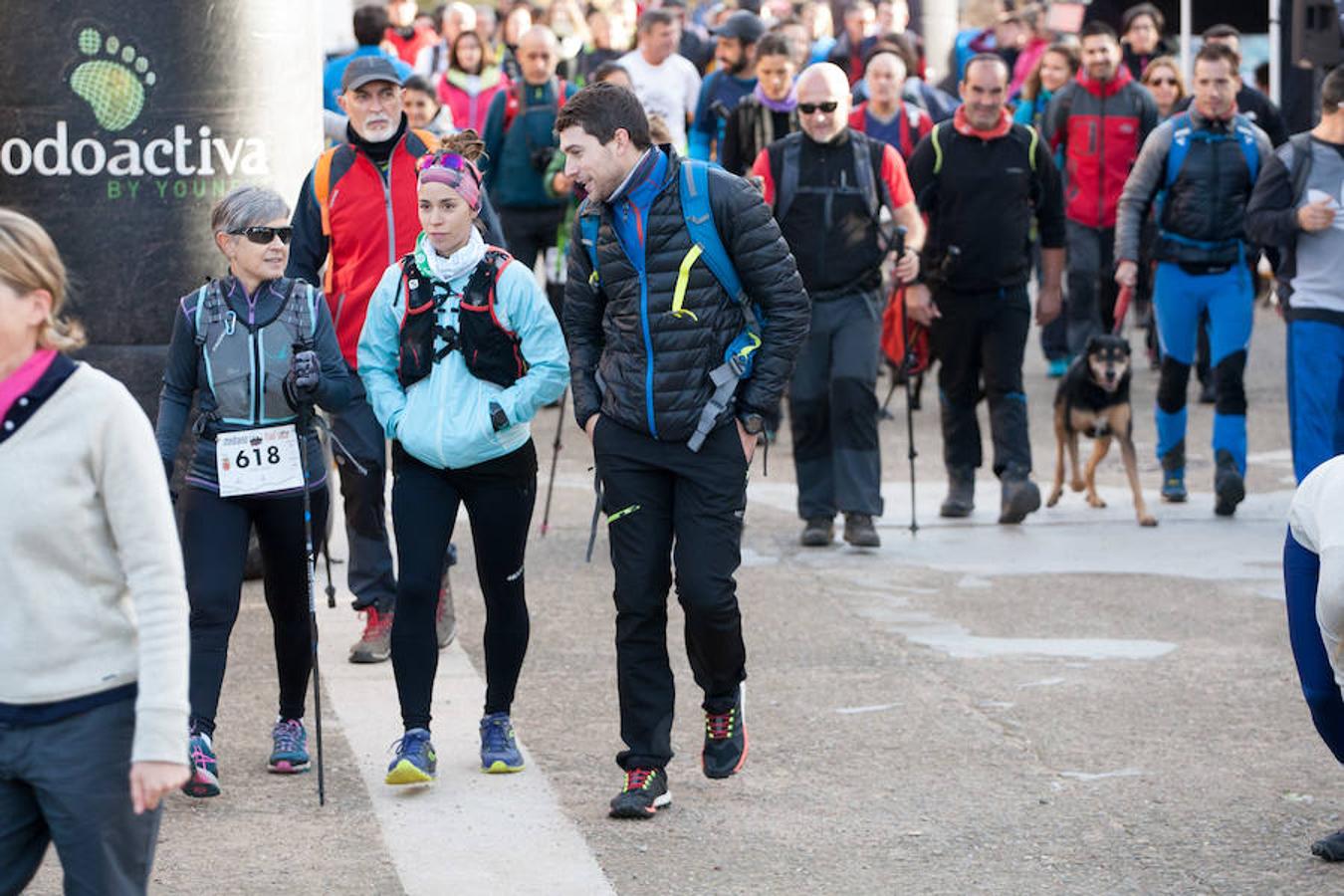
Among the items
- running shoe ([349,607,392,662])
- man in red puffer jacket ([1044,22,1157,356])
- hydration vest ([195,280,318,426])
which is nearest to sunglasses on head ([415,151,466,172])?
hydration vest ([195,280,318,426])

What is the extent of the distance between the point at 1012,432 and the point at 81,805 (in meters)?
7.74

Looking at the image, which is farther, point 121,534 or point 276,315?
point 276,315

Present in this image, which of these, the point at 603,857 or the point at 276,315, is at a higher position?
the point at 276,315

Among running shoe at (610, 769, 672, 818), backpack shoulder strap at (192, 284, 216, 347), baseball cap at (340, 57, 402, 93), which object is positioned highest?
baseball cap at (340, 57, 402, 93)

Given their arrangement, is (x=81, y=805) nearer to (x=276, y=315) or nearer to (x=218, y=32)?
(x=276, y=315)

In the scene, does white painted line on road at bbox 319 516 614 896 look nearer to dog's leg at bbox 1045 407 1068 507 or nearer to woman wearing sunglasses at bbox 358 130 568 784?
woman wearing sunglasses at bbox 358 130 568 784

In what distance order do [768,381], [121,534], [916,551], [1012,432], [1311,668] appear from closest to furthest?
[121,534] → [1311,668] → [768,381] → [916,551] → [1012,432]

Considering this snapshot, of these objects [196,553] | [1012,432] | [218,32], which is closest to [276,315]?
[196,553]

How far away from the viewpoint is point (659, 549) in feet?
21.2

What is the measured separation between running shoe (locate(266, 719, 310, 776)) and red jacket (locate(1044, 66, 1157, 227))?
9.00m

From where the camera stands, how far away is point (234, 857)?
604 centimetres

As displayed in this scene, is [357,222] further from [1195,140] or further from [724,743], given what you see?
[1195,140]

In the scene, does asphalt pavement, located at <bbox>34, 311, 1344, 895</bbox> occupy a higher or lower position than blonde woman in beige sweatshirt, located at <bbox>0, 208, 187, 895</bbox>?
lower

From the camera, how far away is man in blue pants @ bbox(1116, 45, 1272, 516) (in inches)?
443
